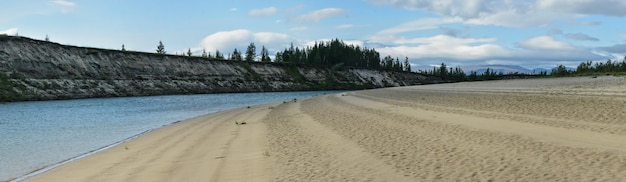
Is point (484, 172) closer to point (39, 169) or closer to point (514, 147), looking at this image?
point (514, 147)

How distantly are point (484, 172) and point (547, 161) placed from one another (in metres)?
1.45

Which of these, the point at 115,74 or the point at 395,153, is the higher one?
the point at 115,74

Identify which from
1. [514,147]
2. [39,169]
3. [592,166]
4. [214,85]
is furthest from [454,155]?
[214,85]

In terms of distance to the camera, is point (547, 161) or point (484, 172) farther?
point (547, 161)

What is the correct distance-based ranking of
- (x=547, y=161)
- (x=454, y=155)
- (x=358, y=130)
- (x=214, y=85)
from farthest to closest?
(x=214, y=85) < (x=358, y=130) < (x=454, y=155) < (x=547, y=161)

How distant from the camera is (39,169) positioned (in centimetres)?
1119

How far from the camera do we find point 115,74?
75.6 meters

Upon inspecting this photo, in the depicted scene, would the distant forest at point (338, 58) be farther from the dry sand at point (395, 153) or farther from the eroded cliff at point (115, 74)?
the dry sand at point (395, 153)

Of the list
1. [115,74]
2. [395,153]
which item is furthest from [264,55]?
[395,153]

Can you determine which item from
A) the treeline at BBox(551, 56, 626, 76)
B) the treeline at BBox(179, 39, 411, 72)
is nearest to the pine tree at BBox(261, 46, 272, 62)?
the treeline at BBox(179, 39, 411, 72)

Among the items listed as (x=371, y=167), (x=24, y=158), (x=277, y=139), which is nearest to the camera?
(x=371, y=167)

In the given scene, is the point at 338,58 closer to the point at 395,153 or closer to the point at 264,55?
the point at 264,55

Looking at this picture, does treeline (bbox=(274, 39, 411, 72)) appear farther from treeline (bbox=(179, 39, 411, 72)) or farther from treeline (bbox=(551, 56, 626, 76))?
treeline (bbox=(551, 56, 626, 76))

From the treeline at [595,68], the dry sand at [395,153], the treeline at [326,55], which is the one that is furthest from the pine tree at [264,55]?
the dry sand at [395,153]
